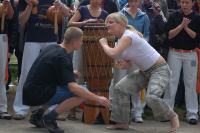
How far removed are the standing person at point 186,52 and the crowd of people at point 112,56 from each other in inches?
0.6

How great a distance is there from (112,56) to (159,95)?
761mm

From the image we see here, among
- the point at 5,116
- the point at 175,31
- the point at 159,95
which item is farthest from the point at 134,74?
the point at 5,116

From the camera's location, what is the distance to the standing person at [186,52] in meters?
7.95

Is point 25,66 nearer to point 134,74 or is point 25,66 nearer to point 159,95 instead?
point 134,74

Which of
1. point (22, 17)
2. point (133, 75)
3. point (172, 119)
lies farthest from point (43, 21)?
point (172, 119)

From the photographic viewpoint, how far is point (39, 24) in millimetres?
7582

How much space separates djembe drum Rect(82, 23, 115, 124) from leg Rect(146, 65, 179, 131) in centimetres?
84

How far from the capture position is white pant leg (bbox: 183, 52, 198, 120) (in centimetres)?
799

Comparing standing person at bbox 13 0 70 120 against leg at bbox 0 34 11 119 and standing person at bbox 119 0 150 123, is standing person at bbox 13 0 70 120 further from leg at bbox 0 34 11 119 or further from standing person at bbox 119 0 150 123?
standing person at bbox 119 0 150 123

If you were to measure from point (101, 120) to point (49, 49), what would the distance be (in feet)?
4.61

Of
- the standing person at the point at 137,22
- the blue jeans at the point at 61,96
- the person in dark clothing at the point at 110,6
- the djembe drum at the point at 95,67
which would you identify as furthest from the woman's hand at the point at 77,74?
the person in dark clothing at the point at 110,6

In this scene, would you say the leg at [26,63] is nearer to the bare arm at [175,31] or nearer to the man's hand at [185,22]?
the bare arm at [175,31]

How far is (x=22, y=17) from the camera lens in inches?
298

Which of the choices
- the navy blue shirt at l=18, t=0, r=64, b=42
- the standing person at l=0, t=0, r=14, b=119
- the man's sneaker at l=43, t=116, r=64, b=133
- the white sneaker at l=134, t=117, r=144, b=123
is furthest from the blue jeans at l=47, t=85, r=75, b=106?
the white sneaker at l=134, t=117, r=144, b=123
